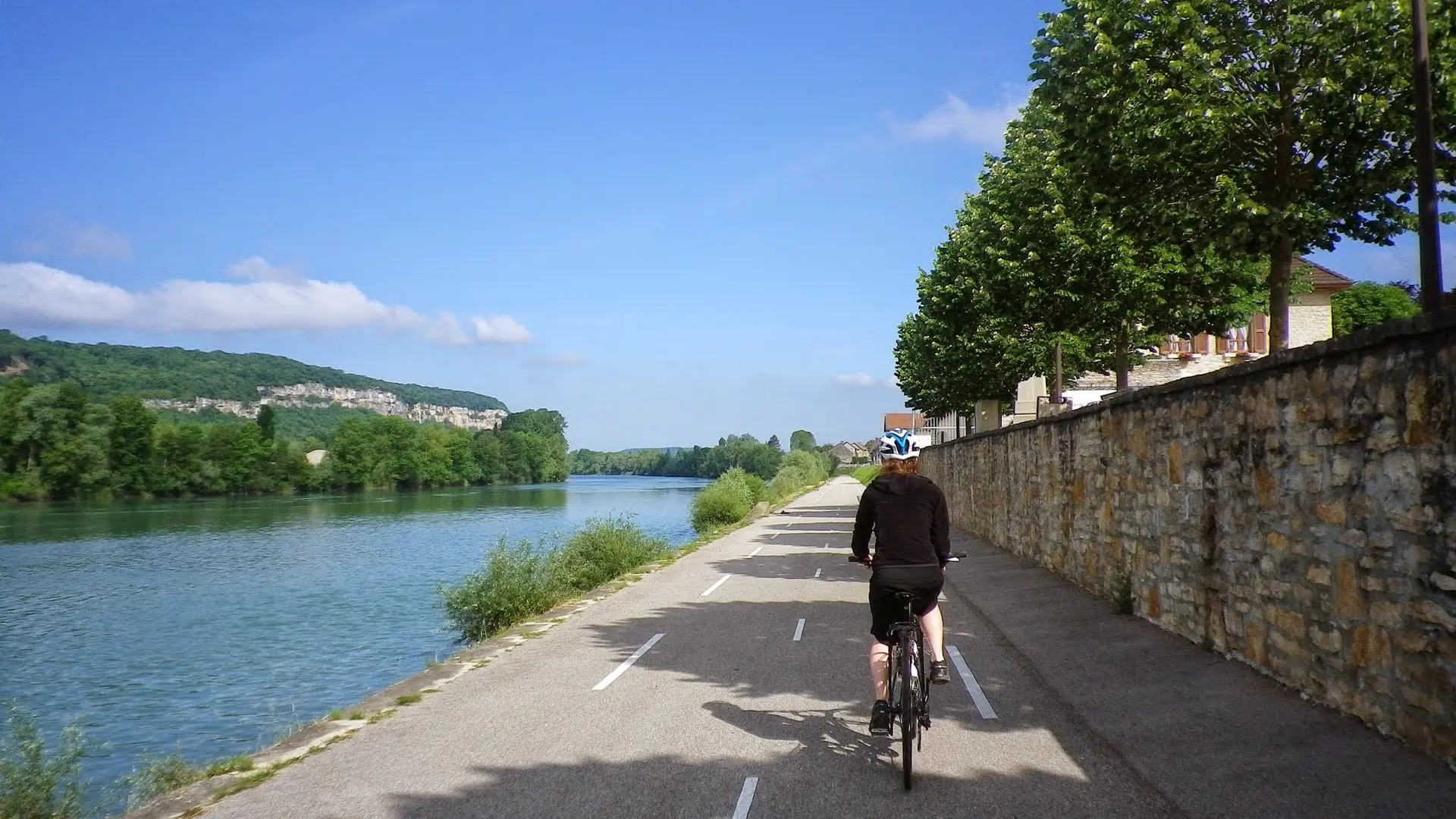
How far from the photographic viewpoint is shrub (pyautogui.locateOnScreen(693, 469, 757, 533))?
153ft

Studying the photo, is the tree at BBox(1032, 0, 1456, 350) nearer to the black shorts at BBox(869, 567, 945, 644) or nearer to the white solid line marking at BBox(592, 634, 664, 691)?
the white solid line marking at BBox(592, 634, 664, 691)

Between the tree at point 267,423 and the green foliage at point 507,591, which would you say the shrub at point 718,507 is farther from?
the tree at point 267,423

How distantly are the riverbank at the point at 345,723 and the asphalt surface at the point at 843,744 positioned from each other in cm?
16

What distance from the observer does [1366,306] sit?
6116 centimetres

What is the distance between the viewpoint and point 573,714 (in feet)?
26.6

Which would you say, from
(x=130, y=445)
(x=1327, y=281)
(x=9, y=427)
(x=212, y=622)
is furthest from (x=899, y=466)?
(x=130, y=445)

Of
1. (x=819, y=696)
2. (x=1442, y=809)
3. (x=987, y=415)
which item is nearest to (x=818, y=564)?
(x=819, y=696)

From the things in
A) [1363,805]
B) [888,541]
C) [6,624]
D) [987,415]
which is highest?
[987,415]

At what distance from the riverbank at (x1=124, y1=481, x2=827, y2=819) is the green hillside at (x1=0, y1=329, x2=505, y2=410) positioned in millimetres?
102245

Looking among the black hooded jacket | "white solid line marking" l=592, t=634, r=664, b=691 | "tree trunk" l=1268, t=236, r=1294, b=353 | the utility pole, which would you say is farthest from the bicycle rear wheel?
"tree trunk" l=1268, t=236, r=1294, b=353

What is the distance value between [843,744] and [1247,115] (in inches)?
444

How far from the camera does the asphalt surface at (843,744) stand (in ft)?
18.2

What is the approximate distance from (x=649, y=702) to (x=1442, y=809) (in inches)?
207

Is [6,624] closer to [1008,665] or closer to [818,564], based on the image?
[818,564]
